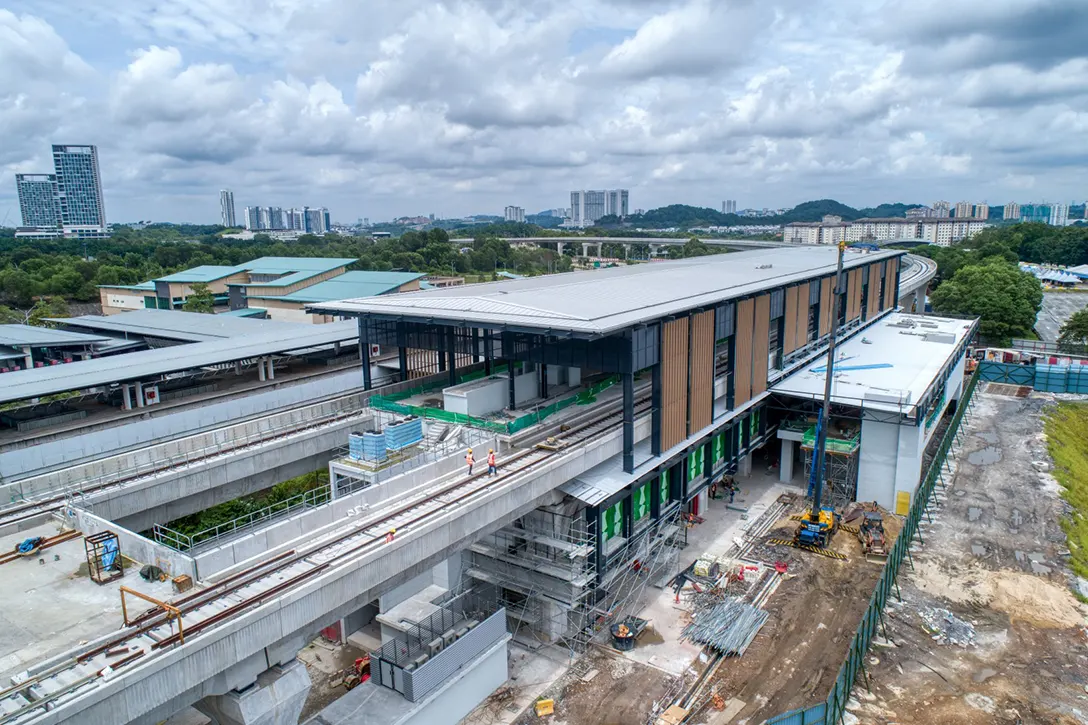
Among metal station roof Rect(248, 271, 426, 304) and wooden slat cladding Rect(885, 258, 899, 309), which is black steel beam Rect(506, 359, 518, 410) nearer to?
wooden slat cladding Rect(885, 258, 899, 309)

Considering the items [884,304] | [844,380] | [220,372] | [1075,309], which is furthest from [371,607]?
[1075,309]

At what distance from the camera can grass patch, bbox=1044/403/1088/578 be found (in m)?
30.5

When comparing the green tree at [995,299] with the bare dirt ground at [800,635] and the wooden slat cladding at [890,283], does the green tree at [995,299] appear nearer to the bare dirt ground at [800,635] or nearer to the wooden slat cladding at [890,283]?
the wooden slat cladding at [890,283]

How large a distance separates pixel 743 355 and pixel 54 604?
93.9 ft

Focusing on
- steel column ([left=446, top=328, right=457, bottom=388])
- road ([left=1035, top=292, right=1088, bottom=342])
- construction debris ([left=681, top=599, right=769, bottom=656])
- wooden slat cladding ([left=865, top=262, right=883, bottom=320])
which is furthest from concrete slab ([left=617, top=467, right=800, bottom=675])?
road ([left=1035, top=292, right=1088, bottom=342])

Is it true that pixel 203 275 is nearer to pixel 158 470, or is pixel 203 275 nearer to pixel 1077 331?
pixel 158 470

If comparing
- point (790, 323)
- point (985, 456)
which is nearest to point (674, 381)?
point (790, 323)

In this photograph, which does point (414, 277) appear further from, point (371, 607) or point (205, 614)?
point (205, 614)

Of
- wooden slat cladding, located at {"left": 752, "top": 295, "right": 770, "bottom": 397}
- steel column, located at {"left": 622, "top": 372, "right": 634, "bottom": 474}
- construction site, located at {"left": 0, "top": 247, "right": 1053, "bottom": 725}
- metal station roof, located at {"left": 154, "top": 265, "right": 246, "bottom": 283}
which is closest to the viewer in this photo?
construction site, located at {"left": 0, "top": 247, "right": 1053, "bottom": 725}

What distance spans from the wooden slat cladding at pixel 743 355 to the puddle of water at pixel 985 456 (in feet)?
53.6

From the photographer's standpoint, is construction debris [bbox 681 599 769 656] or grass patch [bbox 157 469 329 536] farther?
grass patch [bbox 157 469 329 536]

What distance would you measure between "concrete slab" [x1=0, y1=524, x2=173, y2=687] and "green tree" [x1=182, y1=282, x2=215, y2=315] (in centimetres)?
7020

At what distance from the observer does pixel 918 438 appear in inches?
1340

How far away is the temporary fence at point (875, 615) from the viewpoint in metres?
18.4
